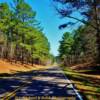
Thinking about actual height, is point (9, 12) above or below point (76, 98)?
above

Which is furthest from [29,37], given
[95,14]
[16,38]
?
[95,14]

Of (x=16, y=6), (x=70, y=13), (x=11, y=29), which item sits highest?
(x=16, y=6)

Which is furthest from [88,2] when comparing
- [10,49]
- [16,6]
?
[10,49]

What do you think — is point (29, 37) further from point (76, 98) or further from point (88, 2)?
point (76, 98)

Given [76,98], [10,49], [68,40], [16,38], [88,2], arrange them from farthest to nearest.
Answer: [68,40], [10,49], [16,38], [88,2], [76,98]

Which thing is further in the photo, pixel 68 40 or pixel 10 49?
pixel 68 40

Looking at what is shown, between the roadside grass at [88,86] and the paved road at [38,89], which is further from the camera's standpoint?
the roadside grass at [88,86]

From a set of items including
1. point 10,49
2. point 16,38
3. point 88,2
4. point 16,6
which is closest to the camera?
point 88,2

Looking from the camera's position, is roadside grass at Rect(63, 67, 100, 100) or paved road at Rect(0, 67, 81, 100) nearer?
paved road at Rect(0, 67, 81, 100)

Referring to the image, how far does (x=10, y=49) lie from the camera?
88.8m

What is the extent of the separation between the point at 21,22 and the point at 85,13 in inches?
1582

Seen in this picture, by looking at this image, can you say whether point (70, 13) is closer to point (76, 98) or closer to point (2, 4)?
point (76, 98)

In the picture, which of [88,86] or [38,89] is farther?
[88,86]

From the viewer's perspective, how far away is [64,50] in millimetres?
110750
